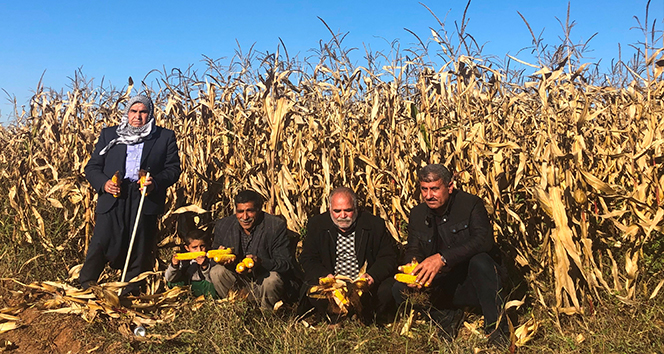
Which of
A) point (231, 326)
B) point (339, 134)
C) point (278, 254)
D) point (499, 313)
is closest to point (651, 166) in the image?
point (499, 313)

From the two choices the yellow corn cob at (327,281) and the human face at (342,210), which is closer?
the yellow corn cob at (327,281)

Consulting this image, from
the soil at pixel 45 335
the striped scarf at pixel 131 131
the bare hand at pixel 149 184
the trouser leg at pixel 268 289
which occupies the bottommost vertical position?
the soil at pixel 45 335

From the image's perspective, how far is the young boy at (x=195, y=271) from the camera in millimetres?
4426

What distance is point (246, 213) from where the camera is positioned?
435 cm

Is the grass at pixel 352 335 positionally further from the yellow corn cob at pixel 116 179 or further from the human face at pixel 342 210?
the yellow corn cob at pixel 116 179

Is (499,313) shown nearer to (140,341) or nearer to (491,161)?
(491,161)

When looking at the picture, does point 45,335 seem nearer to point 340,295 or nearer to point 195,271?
point 195,271

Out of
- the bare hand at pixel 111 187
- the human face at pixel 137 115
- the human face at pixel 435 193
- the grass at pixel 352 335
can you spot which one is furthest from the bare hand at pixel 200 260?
the human face at pixel 435 193

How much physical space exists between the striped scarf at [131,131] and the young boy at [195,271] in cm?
90

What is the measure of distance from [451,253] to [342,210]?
86 cm

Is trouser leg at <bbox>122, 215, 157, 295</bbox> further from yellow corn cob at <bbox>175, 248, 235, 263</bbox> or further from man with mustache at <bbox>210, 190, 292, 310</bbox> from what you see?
man with mustache at <bbox>210, 190, 292, 310</bbox>

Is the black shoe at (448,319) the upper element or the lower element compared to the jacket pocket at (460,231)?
lower

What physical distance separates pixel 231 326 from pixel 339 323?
2.69 ft

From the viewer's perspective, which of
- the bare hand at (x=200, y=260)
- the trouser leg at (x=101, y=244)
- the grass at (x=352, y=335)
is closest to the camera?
the grass at (x=352, y=335)
